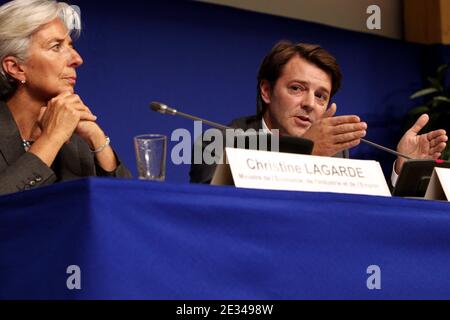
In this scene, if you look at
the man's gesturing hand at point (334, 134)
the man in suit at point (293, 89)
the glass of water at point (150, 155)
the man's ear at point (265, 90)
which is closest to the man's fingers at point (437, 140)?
the man in suit at point (293, 89)

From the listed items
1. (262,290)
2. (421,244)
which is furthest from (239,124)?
(262,290)

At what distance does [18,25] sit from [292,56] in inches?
35.6

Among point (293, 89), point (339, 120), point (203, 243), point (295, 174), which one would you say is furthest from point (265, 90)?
point (203, 243)

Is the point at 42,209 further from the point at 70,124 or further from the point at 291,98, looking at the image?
the point at 291,98

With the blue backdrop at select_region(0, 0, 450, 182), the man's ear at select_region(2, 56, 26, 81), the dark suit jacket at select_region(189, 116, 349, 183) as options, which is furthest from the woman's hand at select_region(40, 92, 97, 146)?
the blue backdrop at select_region(0, 0, 450, 182)

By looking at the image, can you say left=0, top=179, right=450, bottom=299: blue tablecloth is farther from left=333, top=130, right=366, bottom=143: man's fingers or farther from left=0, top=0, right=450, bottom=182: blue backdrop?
left=0, top=0, right=450, bottom=182: blue backdrop

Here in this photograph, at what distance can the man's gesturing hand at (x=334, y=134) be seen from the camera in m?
2.01

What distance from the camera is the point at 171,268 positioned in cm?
131

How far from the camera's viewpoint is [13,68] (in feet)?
A: 7.51

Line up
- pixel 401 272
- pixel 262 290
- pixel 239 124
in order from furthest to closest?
pixel 239 124 < pixel 401 272 < pixel 262 290

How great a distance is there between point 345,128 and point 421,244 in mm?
478

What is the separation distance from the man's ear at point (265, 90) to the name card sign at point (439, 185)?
1016 mm

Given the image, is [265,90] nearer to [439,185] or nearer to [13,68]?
[13,68]

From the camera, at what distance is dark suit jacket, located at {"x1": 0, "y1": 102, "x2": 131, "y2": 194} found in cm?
179
